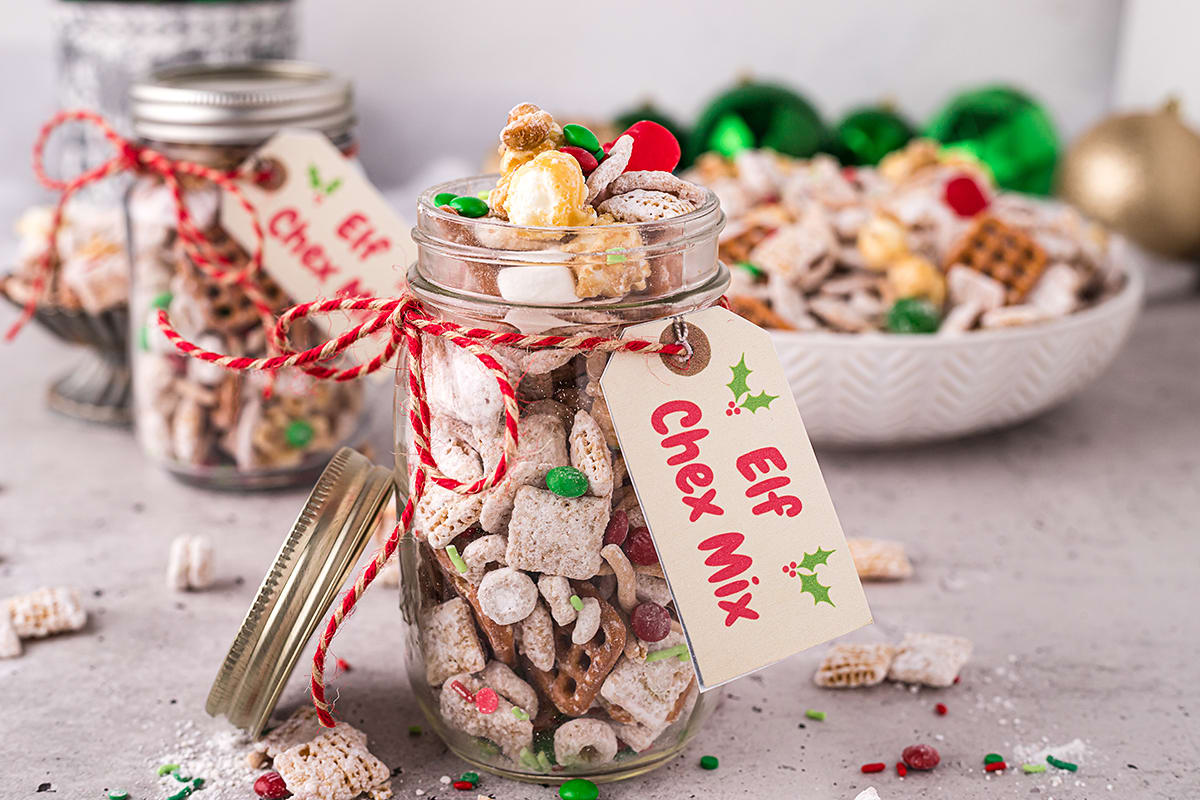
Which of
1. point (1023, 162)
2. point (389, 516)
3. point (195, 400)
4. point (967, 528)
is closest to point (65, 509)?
point (195, 400)

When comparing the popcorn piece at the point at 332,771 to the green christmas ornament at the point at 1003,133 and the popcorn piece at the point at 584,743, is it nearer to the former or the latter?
the popcorn piece at the point at 584,743

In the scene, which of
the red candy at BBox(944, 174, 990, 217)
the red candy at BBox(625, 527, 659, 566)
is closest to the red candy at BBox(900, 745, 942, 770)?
the red candy at BBox(625, 527, 659, 566)

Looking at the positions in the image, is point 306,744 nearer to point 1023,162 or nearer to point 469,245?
point 469,245

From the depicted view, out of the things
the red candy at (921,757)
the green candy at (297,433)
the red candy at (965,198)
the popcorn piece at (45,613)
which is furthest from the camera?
the red candy at (965,198)

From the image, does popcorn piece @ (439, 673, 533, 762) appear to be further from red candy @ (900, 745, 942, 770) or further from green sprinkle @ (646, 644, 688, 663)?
red candy @ (900, 745, 942, 770)

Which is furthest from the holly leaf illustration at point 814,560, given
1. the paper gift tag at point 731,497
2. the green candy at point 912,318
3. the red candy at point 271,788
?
the green candy at point 912,318

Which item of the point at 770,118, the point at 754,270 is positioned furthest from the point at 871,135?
the point at 754,270
